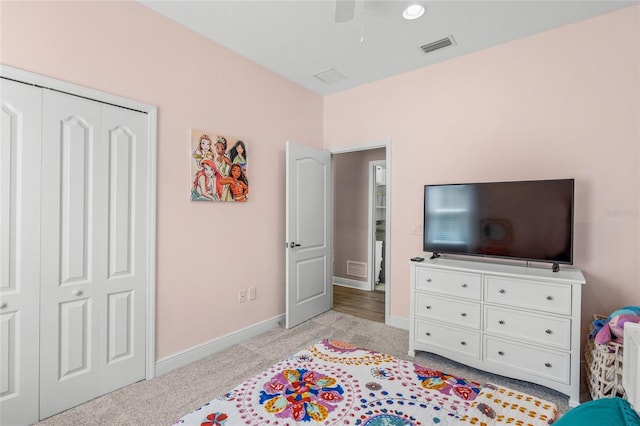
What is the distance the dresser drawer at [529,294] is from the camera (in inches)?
87.0

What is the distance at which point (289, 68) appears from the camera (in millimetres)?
3389

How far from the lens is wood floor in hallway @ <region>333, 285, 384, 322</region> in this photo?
400 cm

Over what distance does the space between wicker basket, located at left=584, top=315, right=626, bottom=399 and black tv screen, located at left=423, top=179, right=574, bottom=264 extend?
0.63 m

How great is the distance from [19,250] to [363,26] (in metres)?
2.92

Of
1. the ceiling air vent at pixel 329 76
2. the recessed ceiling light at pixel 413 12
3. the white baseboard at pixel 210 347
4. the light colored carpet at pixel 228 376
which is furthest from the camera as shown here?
the ceiling air vent at pixel 329 76

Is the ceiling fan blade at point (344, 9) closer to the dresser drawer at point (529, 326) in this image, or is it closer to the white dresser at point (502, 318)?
the white dresser at point (502, 318)

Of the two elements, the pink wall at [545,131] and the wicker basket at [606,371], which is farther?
the pink wall at [545,131]

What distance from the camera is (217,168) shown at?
2883 mm

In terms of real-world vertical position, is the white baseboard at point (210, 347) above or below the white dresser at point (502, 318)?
below

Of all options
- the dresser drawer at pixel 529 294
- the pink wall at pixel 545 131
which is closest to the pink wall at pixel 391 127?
the pink wall at pixel 545 131

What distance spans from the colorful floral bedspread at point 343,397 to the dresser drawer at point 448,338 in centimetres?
129

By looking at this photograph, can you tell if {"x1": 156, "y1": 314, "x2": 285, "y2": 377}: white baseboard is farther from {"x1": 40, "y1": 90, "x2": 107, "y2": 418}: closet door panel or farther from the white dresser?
the white dresser

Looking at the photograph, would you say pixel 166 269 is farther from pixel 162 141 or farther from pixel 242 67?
pixel 242 67

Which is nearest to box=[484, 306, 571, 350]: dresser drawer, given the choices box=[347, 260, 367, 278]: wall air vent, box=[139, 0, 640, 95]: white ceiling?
box=[139, 0, 640, 95]: white ceiling
